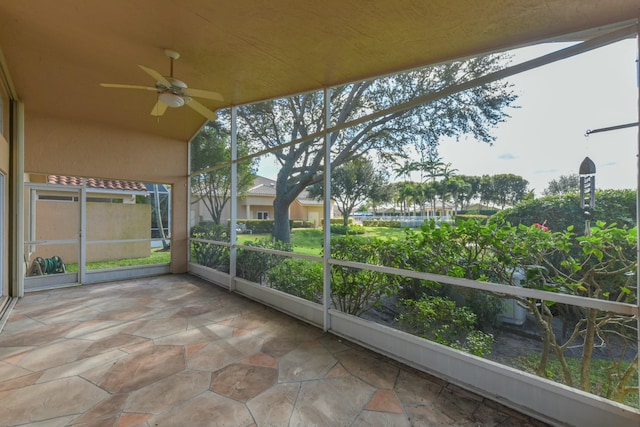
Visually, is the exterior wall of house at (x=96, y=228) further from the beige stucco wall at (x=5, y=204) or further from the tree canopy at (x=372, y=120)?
the tree canopy at (x=372, y=120)

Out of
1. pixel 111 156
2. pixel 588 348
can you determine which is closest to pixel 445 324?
pixel 588 348

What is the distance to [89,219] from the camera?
5863 millimetres

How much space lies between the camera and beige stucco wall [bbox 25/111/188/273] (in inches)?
196

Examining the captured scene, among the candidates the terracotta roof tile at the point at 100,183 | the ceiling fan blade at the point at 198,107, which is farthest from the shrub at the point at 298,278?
the terracotta roof tile at the point at 100,183

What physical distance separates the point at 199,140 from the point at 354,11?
17.1 ft

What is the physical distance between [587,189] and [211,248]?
5.86 metres

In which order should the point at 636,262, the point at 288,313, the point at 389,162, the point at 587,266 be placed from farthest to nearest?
the point at 288,313
the point at 389,162
the point at 587,266
the point at 636,262

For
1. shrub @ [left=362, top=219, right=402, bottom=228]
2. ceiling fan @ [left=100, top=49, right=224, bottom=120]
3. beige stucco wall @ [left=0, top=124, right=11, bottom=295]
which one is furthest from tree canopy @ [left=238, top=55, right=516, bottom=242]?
beige stucco wall @ [left=0, top=124, right=11, bottom=295]

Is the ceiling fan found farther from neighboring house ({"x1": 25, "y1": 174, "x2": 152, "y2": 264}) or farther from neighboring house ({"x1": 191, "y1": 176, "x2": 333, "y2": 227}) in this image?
neighboring house ({"x1": 25, "y1": 174, "x2": 152, "y2": 264})

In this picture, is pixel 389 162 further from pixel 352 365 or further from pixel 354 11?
pixel 352 365

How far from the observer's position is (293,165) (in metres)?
4.33

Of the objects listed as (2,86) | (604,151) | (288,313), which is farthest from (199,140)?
(604,151)

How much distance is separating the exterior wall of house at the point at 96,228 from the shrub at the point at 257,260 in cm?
300

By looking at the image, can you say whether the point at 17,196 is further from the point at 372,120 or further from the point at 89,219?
the point at 372,120
